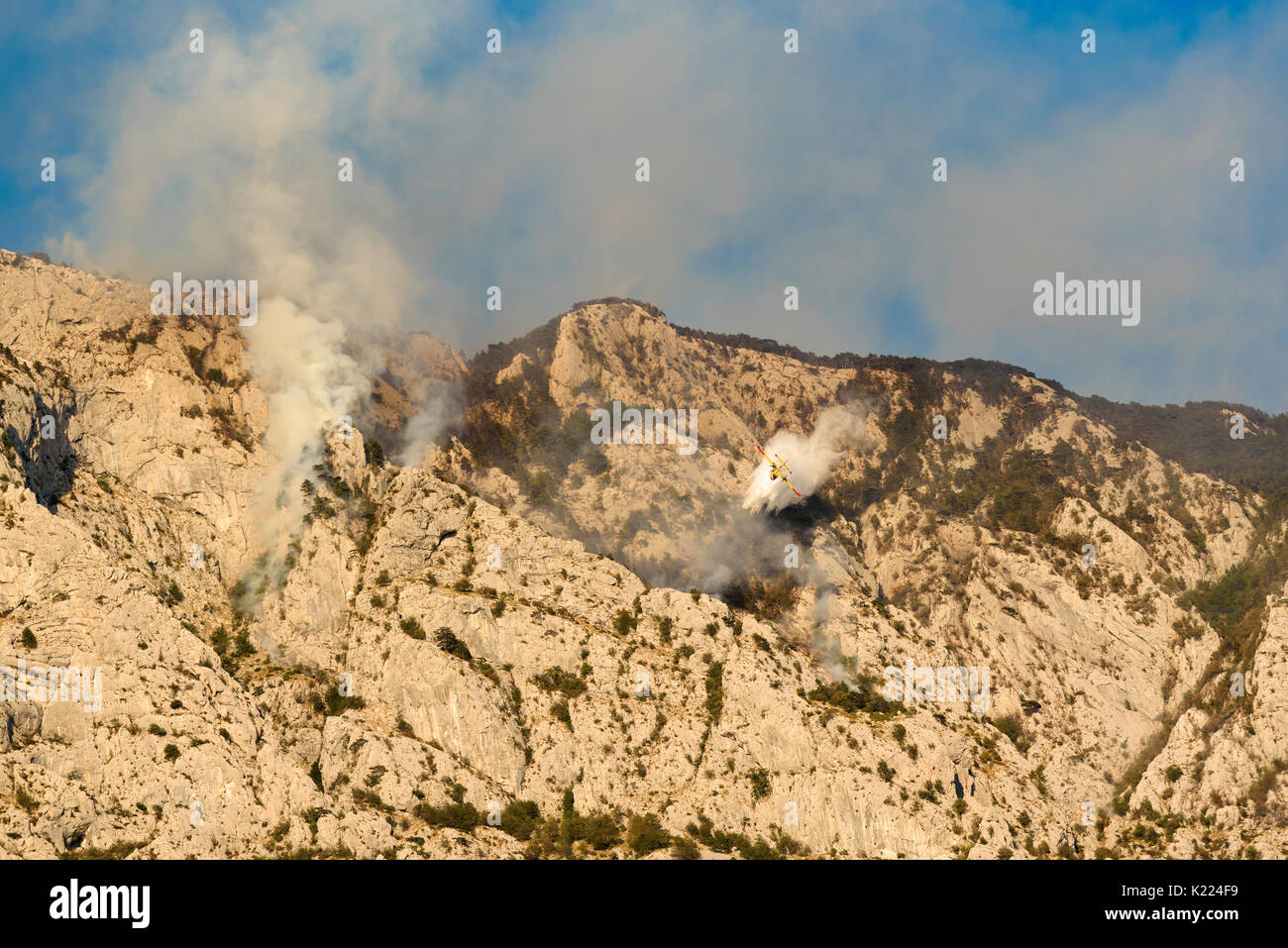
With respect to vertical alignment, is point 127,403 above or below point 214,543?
above

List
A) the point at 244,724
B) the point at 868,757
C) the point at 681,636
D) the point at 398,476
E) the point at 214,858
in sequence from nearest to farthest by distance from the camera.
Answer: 1. the point at 214,858
2. the point at 244,724
3. the point at 868,757
4. the point at 681,636
5. the point at 398,476

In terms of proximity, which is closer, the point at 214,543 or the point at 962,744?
the point at 962,744

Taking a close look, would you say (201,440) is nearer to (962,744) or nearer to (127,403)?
(127,403)

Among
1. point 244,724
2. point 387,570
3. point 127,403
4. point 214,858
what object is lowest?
point 214,858

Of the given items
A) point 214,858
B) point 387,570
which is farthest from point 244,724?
point 387,570

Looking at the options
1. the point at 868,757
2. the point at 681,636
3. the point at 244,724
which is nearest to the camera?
the point at 244,724

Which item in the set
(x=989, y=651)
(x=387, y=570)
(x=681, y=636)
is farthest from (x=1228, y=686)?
(x=387, y=570)
